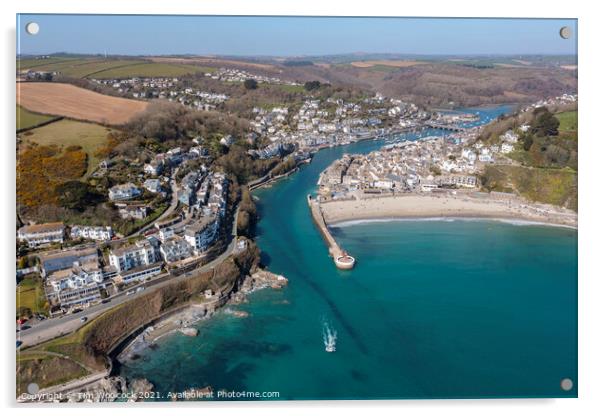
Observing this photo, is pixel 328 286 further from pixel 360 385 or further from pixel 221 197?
pixel 221 197

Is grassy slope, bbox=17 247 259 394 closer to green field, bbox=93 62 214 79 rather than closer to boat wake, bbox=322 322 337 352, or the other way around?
boat wake, bbox=322 322 337 352

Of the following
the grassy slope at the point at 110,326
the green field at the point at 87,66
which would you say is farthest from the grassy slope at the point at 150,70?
the grassy slope at the point at 110,326

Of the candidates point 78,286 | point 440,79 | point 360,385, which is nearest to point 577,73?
point 360,385

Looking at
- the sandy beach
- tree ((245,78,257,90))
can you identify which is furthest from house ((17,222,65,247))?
tree ((245,78,257,90))

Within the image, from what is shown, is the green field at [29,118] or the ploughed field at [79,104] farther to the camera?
the ploughed field at [79,104]

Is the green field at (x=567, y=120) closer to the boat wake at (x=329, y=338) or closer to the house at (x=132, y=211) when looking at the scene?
the boat wake at (x=329, y=338)

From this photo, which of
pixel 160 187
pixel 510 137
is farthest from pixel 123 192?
pixel 510 137

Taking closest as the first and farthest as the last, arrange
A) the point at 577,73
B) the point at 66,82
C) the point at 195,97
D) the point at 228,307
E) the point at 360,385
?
the point at 577,73
the point at 360,385
the point at 228,307
the point at 66,82
the point at 195,97
